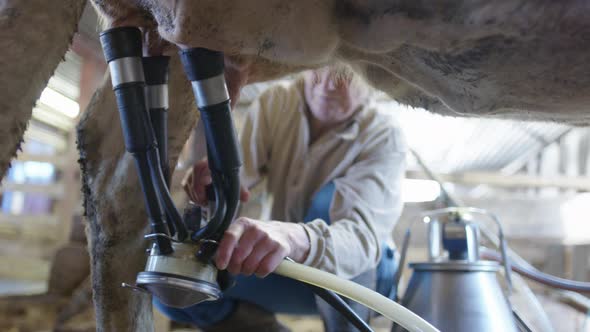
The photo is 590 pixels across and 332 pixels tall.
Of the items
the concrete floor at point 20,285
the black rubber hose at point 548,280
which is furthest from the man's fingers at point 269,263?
the concrete floor at point 20,285

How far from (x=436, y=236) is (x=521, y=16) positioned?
0.61 m

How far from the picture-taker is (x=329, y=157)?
109cm

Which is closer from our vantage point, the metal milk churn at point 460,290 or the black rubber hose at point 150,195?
the black rubber hose at point 150,195

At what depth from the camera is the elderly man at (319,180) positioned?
87cm

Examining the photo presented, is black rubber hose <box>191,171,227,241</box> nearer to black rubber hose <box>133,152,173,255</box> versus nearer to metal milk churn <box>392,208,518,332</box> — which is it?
black rubber hose <box>133,152,173,255</box>

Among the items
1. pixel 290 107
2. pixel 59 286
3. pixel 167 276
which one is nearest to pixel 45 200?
pixel 59 286

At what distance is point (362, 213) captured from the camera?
90 centimetres

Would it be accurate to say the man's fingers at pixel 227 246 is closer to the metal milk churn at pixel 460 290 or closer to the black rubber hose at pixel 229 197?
the black rubber hose at pixel 229 197

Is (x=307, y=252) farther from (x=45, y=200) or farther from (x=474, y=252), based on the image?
(x=45, y=200)

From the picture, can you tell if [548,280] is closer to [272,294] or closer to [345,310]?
[272,294]

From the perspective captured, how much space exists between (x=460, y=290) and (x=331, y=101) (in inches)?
18.0

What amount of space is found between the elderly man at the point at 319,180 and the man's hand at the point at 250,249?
0.54ft

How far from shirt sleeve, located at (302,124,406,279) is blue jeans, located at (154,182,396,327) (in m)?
0.06

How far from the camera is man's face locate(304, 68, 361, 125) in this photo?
104cm
